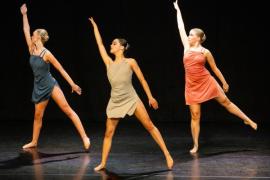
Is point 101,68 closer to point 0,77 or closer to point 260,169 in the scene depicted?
point 0,77

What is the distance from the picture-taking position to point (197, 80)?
18.0ft

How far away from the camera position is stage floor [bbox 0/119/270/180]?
4.63m

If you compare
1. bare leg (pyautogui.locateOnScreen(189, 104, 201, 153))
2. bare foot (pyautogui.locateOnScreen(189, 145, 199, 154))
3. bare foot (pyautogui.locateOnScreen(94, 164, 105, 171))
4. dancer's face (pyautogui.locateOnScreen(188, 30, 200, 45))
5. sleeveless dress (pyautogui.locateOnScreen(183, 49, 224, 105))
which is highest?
dancer's face (pyautogui.locateOnScreen(188, 30, 200, 45))

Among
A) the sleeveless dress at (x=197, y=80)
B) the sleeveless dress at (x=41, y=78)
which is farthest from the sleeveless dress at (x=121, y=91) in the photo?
the sleeveless dress at (x=41, y=78)

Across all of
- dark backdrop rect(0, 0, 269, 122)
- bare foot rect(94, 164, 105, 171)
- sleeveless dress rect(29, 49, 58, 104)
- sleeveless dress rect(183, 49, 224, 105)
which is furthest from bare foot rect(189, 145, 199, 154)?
dark backdrop rect(0, 0, 269, 122)

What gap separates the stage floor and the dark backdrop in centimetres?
37

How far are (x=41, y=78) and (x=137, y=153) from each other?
1.22 metres

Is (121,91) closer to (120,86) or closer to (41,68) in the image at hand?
(120,86)

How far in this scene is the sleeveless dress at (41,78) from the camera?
216 inches

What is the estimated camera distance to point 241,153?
5543 millimetres

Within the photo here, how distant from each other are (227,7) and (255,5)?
1.19 ft

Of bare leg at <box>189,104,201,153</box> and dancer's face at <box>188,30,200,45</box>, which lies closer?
dancer's face at <box>188,30,200,45</box>

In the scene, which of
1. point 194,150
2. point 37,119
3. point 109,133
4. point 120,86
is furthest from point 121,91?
point 37,119

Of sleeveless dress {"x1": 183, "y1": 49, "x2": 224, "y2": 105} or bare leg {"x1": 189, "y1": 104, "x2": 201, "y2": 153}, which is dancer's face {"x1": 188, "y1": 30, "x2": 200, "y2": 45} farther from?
bare leg {"x1": 189, "y1": 104, "x2": 201, "y2": 153}
